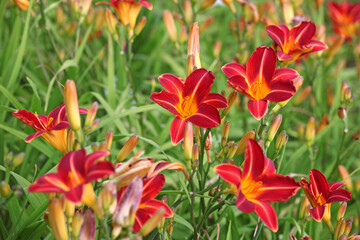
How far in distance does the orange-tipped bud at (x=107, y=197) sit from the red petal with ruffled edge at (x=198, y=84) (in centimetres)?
41

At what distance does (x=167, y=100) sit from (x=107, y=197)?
0.40 metres

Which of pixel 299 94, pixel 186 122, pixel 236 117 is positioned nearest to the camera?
pixel 186 122

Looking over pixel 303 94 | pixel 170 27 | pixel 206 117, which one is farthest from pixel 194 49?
pixel 303 94

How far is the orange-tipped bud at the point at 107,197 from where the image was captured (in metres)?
0.95

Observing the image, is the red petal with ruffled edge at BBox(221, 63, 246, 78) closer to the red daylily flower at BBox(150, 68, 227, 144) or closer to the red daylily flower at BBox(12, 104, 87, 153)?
the red daylily flower at BBox(150, 68, 227, 144)

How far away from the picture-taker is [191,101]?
129cm

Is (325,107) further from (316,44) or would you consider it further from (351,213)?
(316,44)

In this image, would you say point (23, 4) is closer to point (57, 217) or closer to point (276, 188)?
point (57, 217)

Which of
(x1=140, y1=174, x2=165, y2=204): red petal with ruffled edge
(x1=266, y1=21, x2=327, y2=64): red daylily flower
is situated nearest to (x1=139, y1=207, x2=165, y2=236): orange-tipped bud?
(x1=140, y1=174, x2=165, y2=204): red petal with ruffled edge

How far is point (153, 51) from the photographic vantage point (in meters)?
2.96

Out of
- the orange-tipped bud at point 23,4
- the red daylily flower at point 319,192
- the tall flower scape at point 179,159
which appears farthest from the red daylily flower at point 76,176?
the orange-tipped bud at point 23,4

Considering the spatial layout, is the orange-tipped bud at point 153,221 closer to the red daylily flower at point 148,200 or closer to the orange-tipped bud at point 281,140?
the red daylily flower at point 148,200

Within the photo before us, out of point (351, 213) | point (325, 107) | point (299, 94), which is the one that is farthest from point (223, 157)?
point (325, 107)

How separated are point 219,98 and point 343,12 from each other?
2.22 meters
